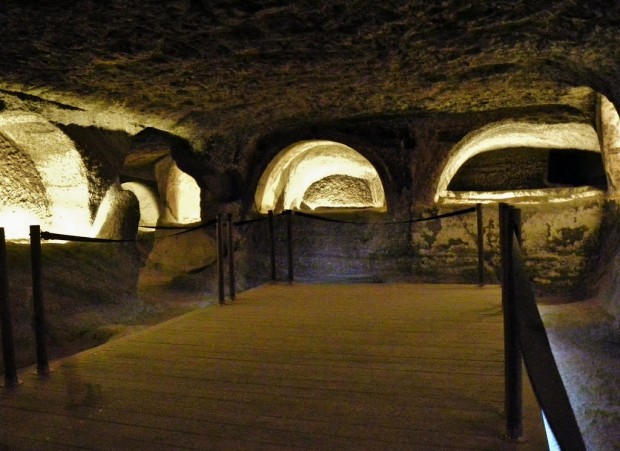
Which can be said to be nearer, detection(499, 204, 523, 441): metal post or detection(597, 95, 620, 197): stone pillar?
detection(499, 204, 523, 441): metal post

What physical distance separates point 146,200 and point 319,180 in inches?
224

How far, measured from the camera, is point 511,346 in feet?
7.23

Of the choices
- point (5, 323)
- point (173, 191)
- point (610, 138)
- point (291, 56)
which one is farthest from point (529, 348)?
point (173, 191)

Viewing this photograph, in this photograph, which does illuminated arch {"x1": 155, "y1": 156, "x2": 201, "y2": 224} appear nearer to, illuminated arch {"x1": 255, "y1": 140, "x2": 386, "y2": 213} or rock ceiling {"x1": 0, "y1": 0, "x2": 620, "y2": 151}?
illuminated arch {"x1": 255, "y1": 140, "x2": 386, "y2": 213}

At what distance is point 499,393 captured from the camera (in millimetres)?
2635

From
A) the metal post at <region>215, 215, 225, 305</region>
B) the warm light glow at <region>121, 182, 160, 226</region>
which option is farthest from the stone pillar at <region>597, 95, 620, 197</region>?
the warm light glow at <region>121, 182, 160, 226</region>

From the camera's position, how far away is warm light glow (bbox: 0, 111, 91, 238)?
6.39m

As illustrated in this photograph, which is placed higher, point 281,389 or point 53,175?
point 53,175

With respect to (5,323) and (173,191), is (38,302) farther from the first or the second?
(173,191)

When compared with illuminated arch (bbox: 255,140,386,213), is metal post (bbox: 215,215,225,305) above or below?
below

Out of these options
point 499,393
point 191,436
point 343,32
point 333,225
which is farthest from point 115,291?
point 499,393

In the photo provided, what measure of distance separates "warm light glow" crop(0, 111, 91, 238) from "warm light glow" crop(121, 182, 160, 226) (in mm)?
8147

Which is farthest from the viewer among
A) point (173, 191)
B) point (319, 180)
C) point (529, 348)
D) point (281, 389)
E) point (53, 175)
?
point (173, 191)

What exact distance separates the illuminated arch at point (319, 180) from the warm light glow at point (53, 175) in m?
3.64
